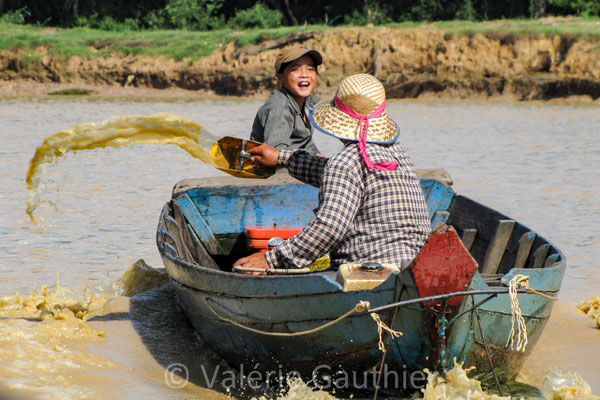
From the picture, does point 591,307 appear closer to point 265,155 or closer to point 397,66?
point 265,155

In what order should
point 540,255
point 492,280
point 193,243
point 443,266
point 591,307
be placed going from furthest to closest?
point 193,243, point 591,307, point 540,255, point 492,280, point 443,266

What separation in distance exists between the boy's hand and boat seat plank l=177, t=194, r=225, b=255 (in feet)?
4.25

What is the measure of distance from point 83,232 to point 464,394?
18.9 ft

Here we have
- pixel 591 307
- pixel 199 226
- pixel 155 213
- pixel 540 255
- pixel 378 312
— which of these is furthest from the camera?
pixel 155 213

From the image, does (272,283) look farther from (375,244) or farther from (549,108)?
(549,108)

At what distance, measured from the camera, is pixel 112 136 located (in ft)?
17.0

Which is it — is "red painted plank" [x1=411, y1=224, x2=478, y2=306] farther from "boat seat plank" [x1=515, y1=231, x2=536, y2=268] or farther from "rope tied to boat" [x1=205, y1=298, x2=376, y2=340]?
"boat seat plank" [x1=515, y1=231, x2=536, y2=268]

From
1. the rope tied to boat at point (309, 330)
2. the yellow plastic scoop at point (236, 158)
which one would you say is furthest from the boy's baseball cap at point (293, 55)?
the rope tied to boat at point (309, 330)

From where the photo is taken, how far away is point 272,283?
407 cm

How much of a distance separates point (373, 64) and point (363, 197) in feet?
72.2

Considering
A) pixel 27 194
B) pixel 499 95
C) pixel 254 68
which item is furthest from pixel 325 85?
pixel 27 194

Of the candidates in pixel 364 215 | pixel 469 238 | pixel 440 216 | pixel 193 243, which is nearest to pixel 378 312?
pixel 364 215

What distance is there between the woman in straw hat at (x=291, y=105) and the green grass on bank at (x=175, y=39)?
1984cm

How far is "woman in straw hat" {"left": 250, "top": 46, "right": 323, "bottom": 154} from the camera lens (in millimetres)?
6293
